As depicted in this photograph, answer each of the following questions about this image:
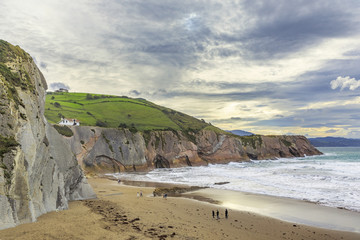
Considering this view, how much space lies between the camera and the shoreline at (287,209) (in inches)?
672

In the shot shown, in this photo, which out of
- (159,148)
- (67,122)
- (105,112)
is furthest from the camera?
(105,112)

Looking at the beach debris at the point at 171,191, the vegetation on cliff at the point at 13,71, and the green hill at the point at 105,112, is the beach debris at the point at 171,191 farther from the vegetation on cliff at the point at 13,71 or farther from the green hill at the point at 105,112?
the green hill at the point at 105,112

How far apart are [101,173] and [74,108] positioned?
2039 inches

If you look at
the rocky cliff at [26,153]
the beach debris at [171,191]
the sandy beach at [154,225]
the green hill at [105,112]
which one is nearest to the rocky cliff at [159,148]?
the green hill at [105,112]

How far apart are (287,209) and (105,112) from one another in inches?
3506

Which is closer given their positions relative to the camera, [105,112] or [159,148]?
[159,148]

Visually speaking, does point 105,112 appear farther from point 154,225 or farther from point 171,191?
point 154,225

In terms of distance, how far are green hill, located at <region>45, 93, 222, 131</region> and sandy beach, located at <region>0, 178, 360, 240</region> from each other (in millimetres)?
58803

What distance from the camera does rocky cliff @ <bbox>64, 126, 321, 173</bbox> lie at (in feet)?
167

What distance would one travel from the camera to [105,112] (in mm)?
98562

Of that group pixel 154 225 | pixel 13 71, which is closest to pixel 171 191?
pixel 154 225

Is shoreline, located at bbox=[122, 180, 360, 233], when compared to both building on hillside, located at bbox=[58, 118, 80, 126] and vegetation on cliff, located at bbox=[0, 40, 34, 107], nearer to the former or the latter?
vegetation on cliff, located at bbox=[0, 40, 34, 107]

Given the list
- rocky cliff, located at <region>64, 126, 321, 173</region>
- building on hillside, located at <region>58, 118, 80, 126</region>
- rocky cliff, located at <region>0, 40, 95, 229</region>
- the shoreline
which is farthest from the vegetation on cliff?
building on hillside, located at <region>58, 118, 80, 126</region>

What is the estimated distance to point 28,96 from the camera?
15.0 metres
